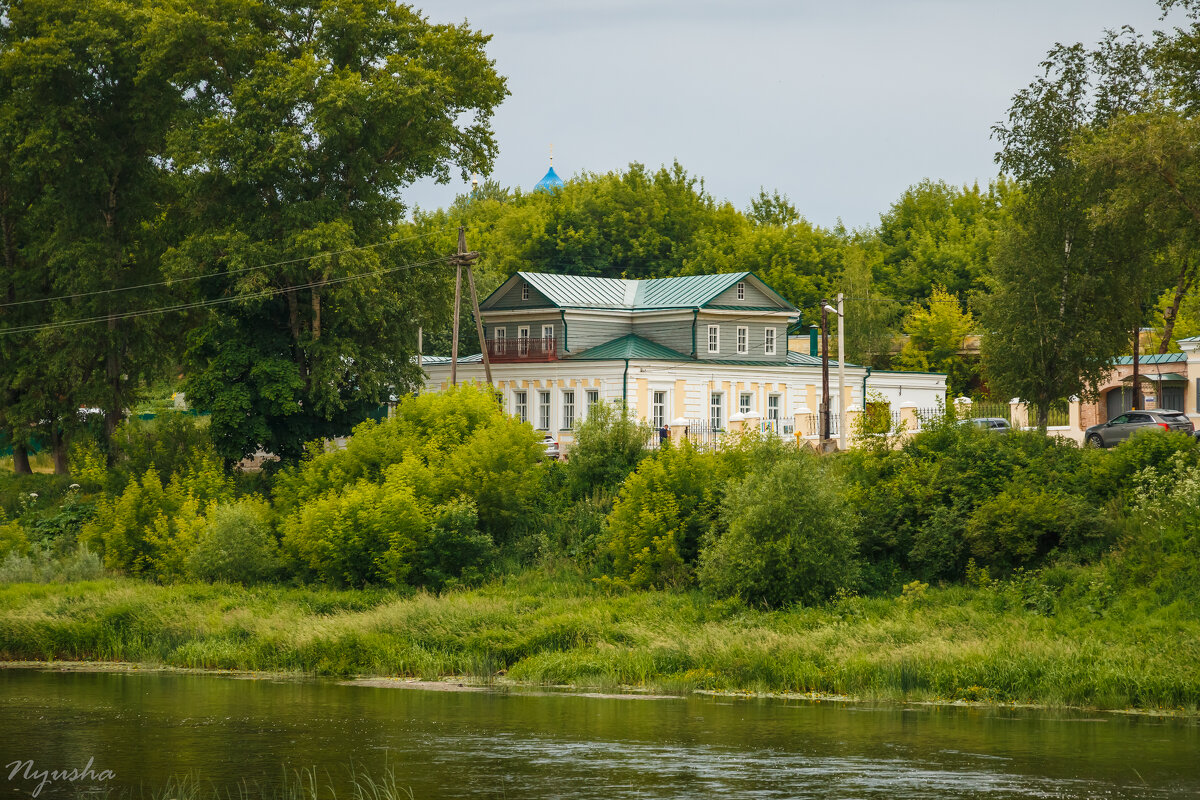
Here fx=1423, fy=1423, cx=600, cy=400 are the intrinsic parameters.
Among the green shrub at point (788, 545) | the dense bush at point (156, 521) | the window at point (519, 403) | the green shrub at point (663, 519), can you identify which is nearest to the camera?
the green shrub at point (788, 545)

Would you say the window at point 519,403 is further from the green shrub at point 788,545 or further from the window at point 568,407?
the green shrub at point 788,545

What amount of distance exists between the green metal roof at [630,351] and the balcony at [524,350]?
1.05 m

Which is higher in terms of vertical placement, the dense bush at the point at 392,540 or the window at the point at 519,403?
the window at the point at 519,403

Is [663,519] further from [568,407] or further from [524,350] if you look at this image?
[524,350]

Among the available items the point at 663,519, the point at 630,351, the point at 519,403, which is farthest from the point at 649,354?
the point at 663,519

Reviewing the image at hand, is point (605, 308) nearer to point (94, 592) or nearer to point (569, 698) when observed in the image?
point (94, 592)

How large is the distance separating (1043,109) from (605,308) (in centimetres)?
2241

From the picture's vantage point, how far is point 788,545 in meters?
32.1

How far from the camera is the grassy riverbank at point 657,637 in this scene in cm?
2678

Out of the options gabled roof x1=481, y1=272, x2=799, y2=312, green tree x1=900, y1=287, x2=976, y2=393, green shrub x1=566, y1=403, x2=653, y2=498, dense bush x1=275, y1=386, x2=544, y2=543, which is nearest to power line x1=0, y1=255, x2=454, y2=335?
dense bush x1=275, y1=386, x2=544, y2=543

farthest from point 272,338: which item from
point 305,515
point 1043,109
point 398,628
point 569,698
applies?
point 1043,109

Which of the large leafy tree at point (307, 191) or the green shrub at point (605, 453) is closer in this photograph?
the green shrub at point (605, 453)

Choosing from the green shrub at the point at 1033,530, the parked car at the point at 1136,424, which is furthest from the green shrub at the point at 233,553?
the parked car at the point at 1136,424

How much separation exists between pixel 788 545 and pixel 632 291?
3514 centimetres
